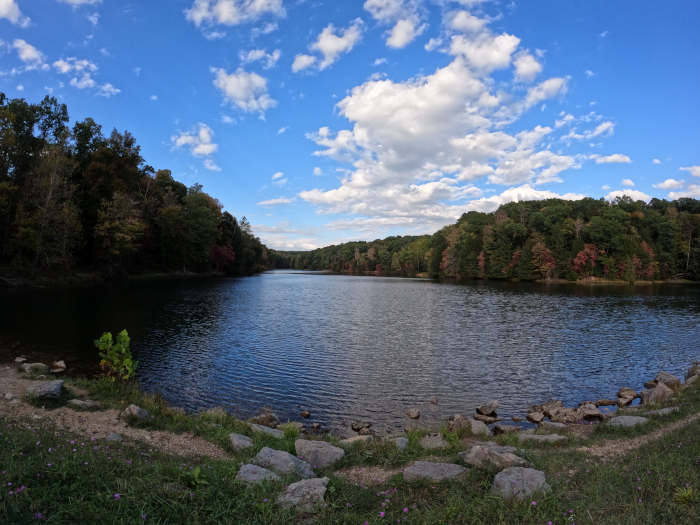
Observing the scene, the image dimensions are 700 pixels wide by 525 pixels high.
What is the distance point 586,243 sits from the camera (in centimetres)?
9250

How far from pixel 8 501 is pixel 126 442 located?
3.42m

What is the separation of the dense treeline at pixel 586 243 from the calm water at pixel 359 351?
195ft

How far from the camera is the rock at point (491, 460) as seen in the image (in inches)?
241

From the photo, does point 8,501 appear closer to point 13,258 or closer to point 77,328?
point 77,328

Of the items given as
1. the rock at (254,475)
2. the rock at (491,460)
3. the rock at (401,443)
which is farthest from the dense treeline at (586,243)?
the rock at (254,475)

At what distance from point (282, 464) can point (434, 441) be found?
4.14 m

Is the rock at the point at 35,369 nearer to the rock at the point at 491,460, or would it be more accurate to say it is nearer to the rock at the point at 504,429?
the rock at the point at 491,460

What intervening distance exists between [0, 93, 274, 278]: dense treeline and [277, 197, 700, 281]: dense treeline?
244 feet

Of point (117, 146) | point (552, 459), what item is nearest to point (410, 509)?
point (552, 459)

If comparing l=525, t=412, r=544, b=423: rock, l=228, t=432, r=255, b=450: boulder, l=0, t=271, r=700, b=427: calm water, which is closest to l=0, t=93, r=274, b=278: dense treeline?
l=0, t=271, r=700, b=427: calm water

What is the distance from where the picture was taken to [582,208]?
105 m

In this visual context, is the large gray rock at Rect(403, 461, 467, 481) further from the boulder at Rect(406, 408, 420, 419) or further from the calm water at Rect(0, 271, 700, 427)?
the boulder at Rect(406, 408, 420, 419)

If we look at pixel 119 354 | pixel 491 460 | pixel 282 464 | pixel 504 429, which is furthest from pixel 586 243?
pixel 282 464

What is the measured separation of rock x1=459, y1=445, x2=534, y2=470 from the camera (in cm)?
612
